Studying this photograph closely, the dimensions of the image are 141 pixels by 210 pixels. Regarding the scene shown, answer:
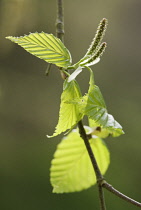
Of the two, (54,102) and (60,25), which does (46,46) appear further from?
(54,102)

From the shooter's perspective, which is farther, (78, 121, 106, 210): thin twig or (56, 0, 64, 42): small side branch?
(56, 0, 64, 42): small side branch

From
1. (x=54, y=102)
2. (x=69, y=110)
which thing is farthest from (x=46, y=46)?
(x=54, y=102)

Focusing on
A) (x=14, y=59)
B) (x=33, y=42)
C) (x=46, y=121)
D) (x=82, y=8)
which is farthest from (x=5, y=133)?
(x=33, y=42)

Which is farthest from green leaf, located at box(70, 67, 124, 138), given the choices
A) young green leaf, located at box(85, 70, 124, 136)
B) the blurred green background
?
A: the blurred green background

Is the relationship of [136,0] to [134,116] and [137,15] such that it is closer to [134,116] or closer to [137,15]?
[137,15]

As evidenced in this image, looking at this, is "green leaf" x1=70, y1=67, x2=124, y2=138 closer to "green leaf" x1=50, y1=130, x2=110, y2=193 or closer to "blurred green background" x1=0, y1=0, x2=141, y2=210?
"green leaf" x1=50, y1=130, x2=110, y2=193

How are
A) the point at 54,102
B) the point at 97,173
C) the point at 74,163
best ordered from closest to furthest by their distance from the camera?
the point at 97,173, the point at 74,163, the point at 54,102

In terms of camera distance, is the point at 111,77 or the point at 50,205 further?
the point at 111,77
